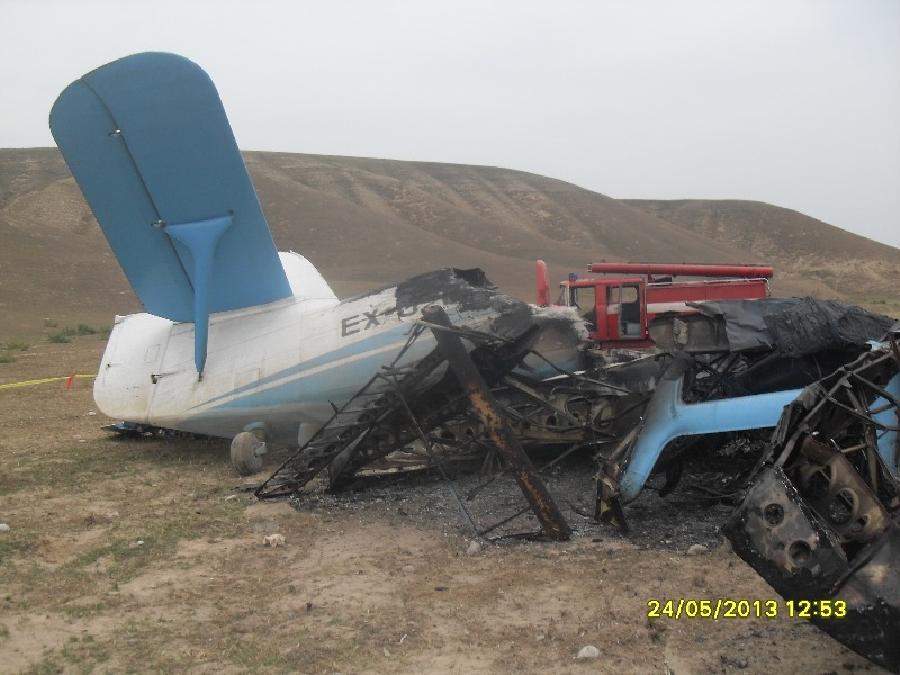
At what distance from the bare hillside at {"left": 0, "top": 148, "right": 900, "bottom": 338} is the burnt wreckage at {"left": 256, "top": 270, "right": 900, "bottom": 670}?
32.5 meters

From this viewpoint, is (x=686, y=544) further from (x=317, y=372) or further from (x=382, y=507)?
(x=317, y=372)

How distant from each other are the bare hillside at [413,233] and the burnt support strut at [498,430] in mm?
33379

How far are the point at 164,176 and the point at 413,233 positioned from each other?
228 feet

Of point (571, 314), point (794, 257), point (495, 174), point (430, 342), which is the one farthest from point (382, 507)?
point (495, 174)

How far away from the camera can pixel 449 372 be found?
822 centimetres

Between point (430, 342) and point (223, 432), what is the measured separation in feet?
11.9

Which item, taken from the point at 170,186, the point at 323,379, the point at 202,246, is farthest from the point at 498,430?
the point at 170,186

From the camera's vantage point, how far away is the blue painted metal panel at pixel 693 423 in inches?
269

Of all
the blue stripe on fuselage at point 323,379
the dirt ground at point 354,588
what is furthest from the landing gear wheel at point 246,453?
the blue stripe on fuselage at point 323,379

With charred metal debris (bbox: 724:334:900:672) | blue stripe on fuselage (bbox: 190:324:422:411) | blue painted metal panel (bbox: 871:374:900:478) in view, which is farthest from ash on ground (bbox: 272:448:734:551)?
charred metal debris (bbox: 724:334:900:672)

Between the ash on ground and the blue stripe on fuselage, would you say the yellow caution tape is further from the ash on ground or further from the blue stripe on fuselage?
the ash on ground

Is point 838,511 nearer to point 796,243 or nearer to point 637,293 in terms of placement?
point 637,293

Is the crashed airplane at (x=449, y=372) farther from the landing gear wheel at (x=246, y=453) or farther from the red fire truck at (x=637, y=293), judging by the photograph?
the red fire truck at (x=637, y=293)

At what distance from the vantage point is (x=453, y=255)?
72.1 metres
